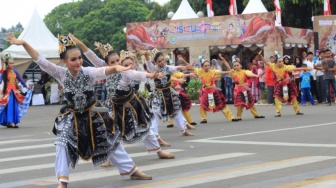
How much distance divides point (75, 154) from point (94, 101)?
25.8 inches

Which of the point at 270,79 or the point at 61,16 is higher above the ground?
the point at 61,16

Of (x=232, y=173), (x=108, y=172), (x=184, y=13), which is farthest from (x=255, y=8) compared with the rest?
(x=232, y=173)

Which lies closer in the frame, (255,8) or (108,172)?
(108,172)

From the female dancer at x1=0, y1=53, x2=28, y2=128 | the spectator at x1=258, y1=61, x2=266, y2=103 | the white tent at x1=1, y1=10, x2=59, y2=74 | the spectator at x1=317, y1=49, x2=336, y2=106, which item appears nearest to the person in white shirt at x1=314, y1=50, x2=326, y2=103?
the spectator at x1=317, y1=49, x2=336, y2=106

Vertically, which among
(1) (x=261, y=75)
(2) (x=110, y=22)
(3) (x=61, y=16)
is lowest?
(1) (x=261, y=75)

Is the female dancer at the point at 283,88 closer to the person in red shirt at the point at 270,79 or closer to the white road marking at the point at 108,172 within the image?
the person in red shirt at the point at 270,79

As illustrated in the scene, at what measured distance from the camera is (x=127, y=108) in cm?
999

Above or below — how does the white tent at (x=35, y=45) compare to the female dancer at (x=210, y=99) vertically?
above

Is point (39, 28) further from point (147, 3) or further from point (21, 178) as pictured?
point (147, 3)

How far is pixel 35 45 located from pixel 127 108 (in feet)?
75.7

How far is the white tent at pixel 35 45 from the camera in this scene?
31562 millimetres

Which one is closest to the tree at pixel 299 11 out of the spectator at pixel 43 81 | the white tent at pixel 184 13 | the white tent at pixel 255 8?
the white tent at pixel 255 8

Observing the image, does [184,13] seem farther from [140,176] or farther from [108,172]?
[140,176]

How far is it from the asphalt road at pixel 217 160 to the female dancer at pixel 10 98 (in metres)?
2.61
